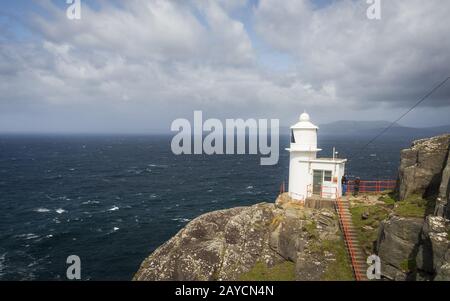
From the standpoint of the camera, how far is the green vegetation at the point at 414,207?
23.6 metres

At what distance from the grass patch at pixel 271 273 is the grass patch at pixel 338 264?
9.60ft

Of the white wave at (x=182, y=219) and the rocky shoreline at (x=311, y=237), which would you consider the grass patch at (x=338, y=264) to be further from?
the white wave at (x=182, y=219)

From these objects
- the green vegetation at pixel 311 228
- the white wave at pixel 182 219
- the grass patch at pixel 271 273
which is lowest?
the white wave at pixel 182 219

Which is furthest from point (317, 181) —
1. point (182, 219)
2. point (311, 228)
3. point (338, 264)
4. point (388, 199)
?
point (182, 219)

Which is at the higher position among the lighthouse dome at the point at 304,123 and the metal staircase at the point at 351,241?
the lighthouse dome at the point at 304,123

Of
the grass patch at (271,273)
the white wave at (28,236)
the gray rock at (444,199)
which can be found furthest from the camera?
the white wave at (28,236)

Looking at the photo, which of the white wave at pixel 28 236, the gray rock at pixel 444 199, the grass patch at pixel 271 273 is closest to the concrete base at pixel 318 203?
the grass patch at pixel 271 273

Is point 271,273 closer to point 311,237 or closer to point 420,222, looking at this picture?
point 311,237

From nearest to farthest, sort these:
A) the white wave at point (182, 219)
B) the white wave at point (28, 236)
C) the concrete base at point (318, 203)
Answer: the concrete base at point (318, 203) < the white wave at point (28, 236) < the white wave at point (182, 219)

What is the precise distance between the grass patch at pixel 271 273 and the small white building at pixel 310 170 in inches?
340

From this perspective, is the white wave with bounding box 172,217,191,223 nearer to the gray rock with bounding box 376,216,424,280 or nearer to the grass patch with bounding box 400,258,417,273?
the gray rock with bounding box 376,216,424,280

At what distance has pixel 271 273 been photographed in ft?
88.6

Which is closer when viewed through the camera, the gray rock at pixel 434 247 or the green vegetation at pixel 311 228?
the gray rock at pixel 434 247

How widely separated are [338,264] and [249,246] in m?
8.07
